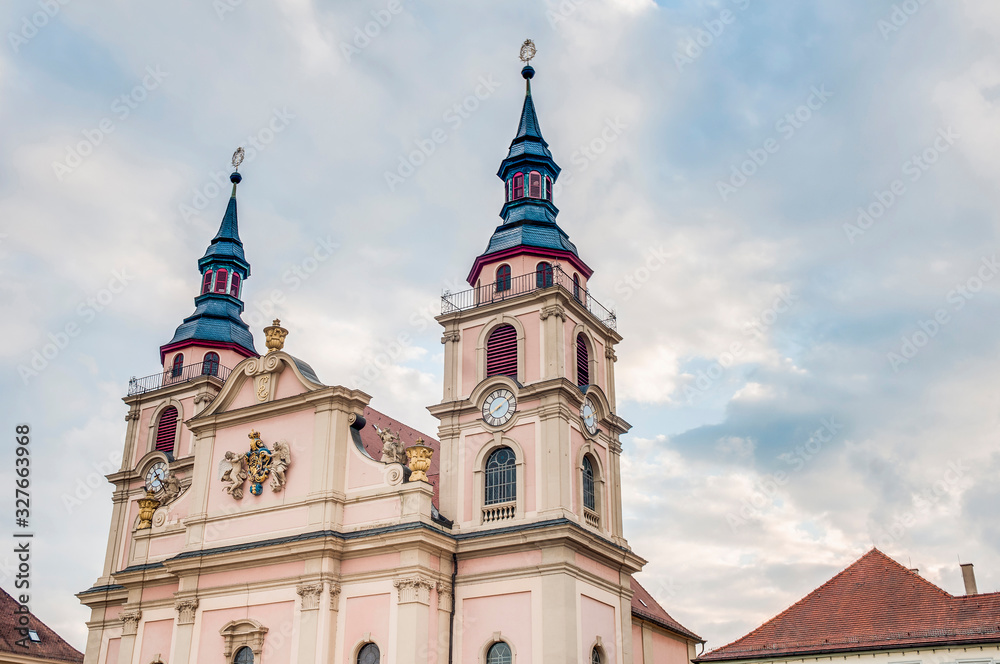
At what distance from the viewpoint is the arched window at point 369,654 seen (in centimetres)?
2903

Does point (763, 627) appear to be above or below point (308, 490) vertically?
below

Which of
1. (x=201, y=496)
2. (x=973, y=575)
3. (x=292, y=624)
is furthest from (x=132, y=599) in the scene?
(x=973, y=575)

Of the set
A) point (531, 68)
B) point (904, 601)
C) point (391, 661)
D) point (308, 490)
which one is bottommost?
point (391, 661)

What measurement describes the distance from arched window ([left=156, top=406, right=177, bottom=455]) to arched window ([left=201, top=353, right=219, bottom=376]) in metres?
2.00

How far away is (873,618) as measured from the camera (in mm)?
30641

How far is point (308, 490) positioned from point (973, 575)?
21783 millimetres

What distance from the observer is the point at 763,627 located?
3209cm

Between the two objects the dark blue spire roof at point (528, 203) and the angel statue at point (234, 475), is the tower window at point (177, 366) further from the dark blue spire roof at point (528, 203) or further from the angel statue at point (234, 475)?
the dark blue spire roof at point (528, 203)

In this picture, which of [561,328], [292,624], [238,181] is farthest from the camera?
[238,181]

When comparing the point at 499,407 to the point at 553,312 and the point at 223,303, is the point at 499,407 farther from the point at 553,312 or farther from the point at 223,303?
the point at 223,303

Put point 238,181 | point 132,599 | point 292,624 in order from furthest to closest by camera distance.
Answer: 1. point 238,181
2. point 132,599
3. point 292,624

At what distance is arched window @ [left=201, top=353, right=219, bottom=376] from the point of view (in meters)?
41.8

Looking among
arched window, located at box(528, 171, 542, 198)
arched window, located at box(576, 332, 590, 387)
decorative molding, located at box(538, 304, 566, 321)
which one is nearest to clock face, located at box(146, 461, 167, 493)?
decorative molding, located at box(538, 304, 566, 321)

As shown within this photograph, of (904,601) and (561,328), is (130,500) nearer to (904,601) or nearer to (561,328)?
(561,328)
